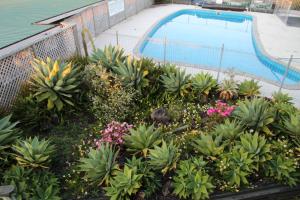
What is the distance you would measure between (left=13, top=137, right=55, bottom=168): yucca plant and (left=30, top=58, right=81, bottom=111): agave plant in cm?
160

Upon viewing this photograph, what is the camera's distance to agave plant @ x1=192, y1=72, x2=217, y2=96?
24.6 feet

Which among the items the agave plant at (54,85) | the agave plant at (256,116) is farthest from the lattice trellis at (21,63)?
the agave plant at (256,116)

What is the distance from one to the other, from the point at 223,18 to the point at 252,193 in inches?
621

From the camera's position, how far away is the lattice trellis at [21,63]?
658cm

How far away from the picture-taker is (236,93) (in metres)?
7.67

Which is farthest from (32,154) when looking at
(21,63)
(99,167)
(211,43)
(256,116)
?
(211,43)

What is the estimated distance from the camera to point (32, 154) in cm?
489

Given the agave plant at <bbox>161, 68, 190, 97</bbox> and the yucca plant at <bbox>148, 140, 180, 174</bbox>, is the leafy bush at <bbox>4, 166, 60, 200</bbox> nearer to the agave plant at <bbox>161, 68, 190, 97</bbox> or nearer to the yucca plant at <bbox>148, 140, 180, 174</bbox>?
the yucca plant at <bbox>148, 140, 180, 174</bbox>

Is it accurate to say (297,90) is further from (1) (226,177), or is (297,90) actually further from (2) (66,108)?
(2) (66,108)

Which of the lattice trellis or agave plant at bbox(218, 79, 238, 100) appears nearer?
the lattice trellis

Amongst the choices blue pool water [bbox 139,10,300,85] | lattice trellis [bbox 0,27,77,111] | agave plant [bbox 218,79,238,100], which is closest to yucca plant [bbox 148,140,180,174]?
agave plant [bbox 218,79,238,100]

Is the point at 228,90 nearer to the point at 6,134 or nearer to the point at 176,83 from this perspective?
the point at 176,83

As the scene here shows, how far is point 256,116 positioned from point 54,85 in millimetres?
4944

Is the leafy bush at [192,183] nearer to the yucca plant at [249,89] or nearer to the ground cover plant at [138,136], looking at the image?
the ground cover plant at [138,136]
